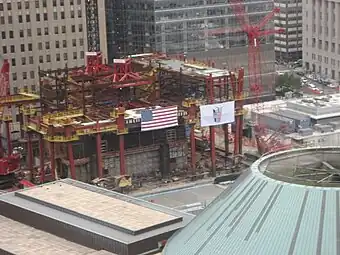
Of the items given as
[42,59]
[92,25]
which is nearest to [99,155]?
[42,59]

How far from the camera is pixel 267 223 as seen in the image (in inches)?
1778

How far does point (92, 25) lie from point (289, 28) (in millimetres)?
58743

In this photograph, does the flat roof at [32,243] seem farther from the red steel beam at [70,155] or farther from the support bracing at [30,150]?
the support bracing at [30,150]

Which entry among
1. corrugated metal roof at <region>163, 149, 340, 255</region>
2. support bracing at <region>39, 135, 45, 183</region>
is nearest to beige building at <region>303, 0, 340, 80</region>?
support bracing at <region>39, 135, 45, 183</region>

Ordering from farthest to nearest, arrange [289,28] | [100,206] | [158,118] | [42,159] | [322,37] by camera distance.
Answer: [289,28]
[322,37]
[42,159]
[158,118]
[100,206]

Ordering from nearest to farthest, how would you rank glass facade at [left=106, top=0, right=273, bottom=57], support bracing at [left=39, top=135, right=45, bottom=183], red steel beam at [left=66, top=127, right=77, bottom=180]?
red steel beam at [left=66, top=127, right=77, bottom=180], support bracing at [left=39, top=135, right=45, bottom=183], glass facade at [left=106, top=0, right=273, bottom=57]

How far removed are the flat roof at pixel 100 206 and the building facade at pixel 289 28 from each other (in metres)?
108

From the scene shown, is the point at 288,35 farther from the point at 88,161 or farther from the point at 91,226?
the point at 91,226

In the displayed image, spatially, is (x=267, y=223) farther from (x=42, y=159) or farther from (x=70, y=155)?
(x=42, y=159)

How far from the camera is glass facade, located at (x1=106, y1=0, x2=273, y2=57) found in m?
128

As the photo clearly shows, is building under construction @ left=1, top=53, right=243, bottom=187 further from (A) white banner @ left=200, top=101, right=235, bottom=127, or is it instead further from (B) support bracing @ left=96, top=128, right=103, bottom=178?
(A) white banner @ left=200, top=101, right=235, bottom=127

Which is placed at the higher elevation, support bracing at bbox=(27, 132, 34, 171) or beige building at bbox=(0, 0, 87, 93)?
beige building at bbox=(0, 0, 87, 93)

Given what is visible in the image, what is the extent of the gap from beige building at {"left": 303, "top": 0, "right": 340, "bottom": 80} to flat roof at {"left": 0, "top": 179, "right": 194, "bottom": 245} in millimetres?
91803

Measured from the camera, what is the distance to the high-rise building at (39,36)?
380 feet
